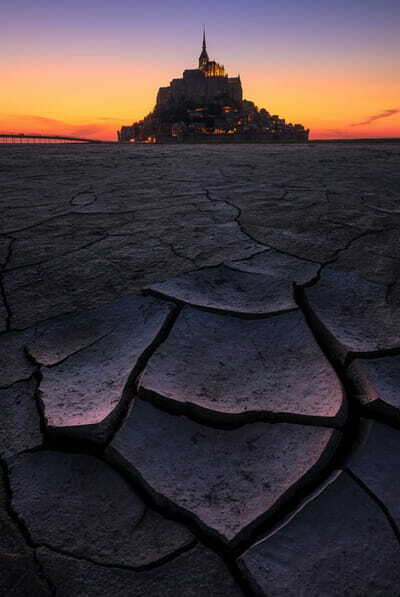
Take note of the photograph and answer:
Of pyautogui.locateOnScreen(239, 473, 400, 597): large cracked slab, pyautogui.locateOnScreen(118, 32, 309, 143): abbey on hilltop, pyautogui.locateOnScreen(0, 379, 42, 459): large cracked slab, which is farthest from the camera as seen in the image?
pyautogui.locateOnScreen(118, 32, 309, 143): abbey on hilltop

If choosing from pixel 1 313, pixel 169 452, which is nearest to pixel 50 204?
pixel 1 313

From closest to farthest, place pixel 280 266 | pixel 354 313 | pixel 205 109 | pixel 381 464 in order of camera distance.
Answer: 1. pixel 381 464
2. pixel 354 313
3. pixel 280 266
4. pixel 205 109

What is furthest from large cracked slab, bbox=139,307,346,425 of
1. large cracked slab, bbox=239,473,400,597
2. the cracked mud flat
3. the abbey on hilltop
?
the abbey on hilltop

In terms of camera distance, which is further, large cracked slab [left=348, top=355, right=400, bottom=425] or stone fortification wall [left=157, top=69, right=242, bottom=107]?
stone fortification wall [left=157, top=69, right=242, bottom=107]

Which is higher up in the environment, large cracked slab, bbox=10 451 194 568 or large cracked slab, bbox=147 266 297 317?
large cracked slab, bbox=147 266 297 317

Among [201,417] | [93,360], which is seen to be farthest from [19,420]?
[201,417]

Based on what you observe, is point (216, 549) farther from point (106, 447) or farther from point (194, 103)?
point (194, 103)

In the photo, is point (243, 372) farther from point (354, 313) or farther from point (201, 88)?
point (201, 88)

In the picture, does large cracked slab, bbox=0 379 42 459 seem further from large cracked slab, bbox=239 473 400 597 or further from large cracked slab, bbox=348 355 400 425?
large cracked slab, bbox=348 355 400 425
